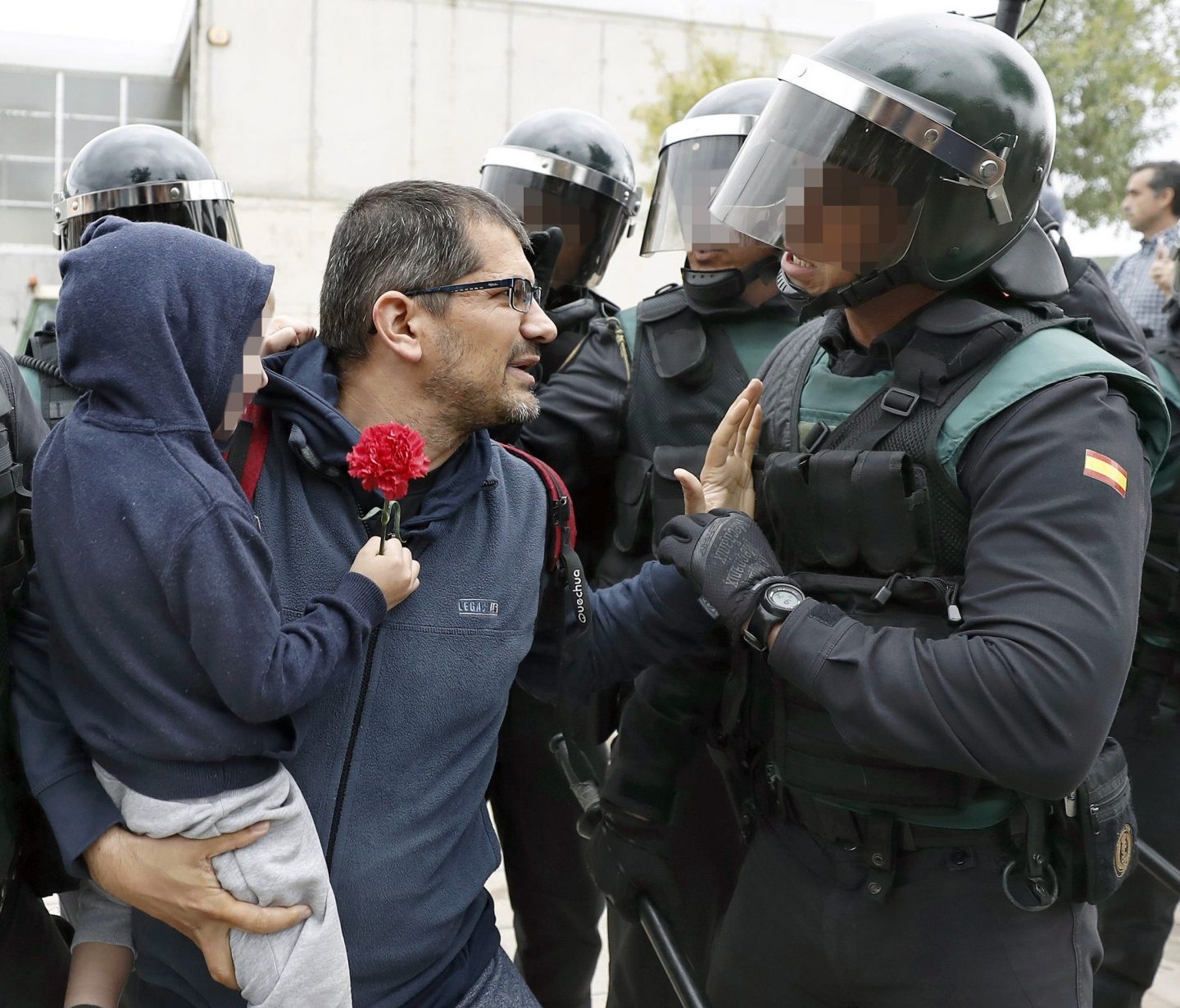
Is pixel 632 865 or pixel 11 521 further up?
pixel 11 521

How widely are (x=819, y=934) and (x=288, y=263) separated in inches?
676

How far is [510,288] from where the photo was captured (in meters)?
2.03

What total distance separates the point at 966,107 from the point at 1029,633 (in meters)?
0.85

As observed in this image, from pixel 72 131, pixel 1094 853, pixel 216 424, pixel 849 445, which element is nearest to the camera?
pixel 216 424

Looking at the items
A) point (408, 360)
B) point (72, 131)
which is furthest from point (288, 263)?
point (408, 360)

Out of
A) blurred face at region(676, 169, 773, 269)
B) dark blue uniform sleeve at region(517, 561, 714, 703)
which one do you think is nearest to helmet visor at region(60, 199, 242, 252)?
blurred face at region(676, 169, 773, 269)

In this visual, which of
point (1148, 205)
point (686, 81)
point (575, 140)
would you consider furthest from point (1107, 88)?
point (575, 140)

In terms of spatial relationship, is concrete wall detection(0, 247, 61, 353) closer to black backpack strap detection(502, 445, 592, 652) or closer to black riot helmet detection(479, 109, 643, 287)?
black riot helmet detection(479, 109, 643, 287)

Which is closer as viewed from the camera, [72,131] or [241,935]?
[241,935]

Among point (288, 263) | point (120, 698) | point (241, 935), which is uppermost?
point (120, 698)

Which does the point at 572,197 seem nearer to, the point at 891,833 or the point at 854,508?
the point at 854,508

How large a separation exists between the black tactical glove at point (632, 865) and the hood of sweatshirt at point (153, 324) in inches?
55.0

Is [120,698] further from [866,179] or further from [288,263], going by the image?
[288,263]

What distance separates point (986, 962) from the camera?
6.33 ft
